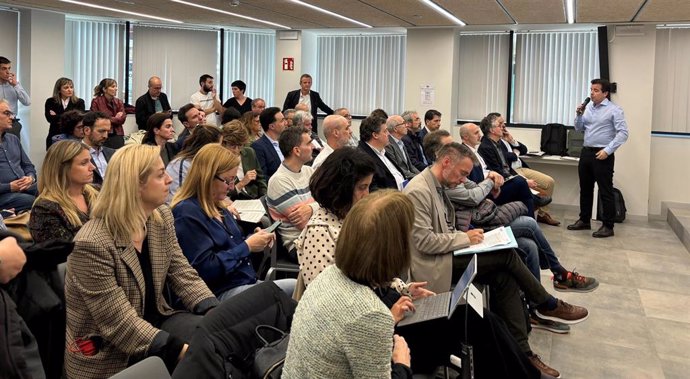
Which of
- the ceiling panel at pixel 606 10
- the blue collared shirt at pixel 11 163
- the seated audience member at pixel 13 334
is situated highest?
the ceiling panel at pixel 606 10

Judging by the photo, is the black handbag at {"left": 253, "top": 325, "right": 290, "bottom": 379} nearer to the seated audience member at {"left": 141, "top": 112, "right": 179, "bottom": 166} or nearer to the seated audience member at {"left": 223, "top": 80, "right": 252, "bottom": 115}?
the seated audience member at {"left": 141, "top": 112, "right": 179, "bottom": 166}

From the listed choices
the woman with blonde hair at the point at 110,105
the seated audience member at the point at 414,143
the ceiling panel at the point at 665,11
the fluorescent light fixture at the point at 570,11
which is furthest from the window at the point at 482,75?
the woman with blonde hair at the point at 110,105

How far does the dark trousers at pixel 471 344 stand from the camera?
9.25ft

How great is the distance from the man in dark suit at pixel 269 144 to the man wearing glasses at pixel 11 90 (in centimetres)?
364

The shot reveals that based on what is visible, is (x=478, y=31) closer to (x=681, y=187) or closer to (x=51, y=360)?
(x=681, y=187)

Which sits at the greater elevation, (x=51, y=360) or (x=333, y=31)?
(x=333, y=31)

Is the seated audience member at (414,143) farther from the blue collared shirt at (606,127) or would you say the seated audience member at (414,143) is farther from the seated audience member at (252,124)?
the blue collared shirt at (606,127)

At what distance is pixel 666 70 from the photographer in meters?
8.79

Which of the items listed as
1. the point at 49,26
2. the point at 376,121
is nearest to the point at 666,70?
the point at 376,121

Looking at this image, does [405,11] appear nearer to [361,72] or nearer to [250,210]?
[361,72]

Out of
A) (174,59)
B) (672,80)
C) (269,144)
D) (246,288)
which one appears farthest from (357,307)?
(174,59)

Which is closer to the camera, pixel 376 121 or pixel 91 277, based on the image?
pixel 91 277

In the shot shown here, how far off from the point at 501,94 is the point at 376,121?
18.1 ft

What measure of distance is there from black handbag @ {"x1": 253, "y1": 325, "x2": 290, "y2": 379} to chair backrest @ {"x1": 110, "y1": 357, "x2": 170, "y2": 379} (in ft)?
1.11
